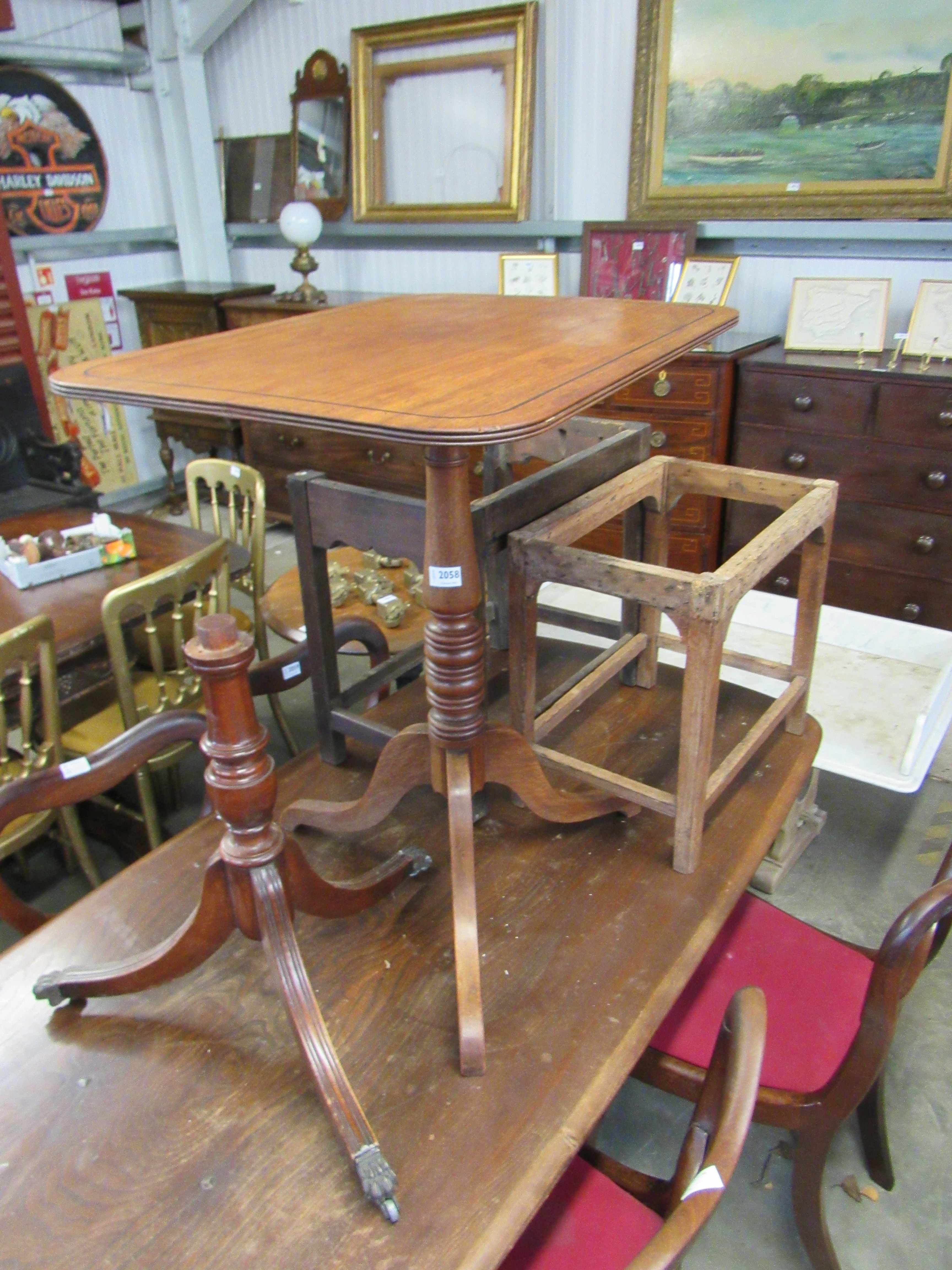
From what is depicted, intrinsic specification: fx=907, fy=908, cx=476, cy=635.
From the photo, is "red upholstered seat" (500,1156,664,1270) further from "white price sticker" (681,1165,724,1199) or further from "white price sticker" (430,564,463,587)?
"white price sticker" (430,564,463,587)

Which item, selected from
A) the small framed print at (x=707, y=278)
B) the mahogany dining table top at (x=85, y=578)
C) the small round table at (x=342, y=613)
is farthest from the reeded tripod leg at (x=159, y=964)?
the small framed print at (x=707, y=278)

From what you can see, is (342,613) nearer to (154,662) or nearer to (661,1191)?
(154,662)

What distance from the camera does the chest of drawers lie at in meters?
2.79

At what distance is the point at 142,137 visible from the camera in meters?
4.67

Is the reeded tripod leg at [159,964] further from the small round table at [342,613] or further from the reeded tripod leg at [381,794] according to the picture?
the small round table at [342,613]

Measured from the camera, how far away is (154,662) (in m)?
2.06

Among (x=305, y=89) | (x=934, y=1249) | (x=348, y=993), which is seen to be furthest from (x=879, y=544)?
(x=305, y=89)

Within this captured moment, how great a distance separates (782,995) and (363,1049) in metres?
0.69

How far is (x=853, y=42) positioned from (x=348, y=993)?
3.27 metres

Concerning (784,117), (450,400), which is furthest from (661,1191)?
(784,117)

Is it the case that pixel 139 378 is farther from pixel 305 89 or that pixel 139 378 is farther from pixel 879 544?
pixel 305 89

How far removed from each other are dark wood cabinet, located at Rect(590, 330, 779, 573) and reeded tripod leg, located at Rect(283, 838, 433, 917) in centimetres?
211

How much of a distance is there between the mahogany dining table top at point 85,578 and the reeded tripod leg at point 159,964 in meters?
1.07

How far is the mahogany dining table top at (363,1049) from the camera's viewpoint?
808 mm
